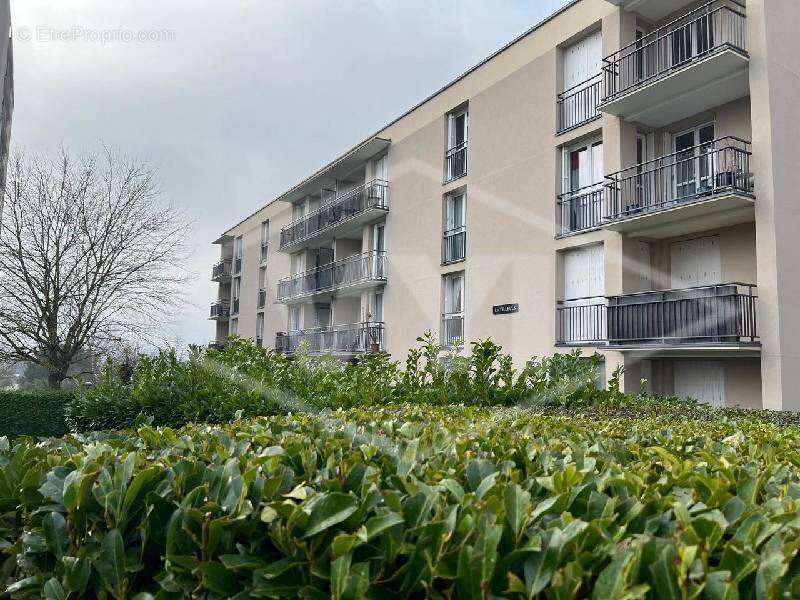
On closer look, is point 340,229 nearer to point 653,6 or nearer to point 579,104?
point 579,104

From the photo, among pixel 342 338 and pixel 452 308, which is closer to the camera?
pixel 452 308

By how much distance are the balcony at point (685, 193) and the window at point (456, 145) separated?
628 centimetres

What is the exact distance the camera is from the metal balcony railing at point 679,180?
1266 cm

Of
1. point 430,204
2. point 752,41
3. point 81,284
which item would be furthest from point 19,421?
point 752,41

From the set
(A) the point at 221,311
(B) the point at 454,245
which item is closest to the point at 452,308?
(B) the point at 454,245

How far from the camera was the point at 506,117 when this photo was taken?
1806 cm

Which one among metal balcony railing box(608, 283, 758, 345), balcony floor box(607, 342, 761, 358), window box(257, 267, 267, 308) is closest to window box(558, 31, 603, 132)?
metal balcony railing box(608, 283, 758, 345)

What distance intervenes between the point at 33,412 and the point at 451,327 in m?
12.2

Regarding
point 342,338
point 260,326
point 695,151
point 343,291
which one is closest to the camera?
point 695,151

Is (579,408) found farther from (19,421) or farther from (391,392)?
(19,421)

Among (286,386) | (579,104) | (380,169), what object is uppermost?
(380,169)

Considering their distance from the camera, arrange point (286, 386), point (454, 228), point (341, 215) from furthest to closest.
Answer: point (341, 215)
point (454, 228)
point (286, 386)

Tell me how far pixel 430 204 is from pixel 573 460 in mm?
19272

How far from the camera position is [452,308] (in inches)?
773
